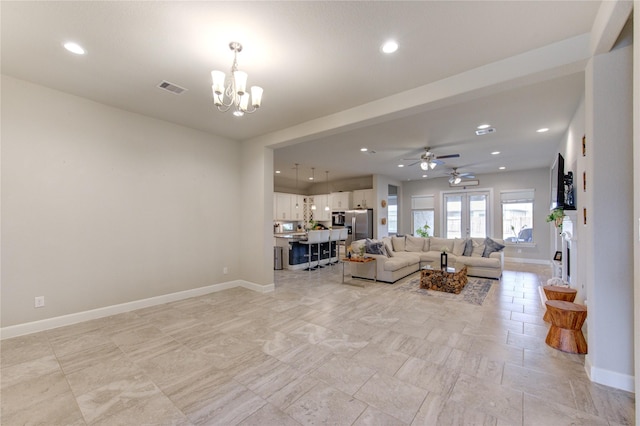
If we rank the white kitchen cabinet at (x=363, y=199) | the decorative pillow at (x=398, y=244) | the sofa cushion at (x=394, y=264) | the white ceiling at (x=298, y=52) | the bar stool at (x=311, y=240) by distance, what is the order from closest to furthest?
1. the white ceiling at (x=298, y=52)
2. the sofa cushion at (x=394, y=264)
3. the bar stool at (x=311, y=240)
4. the decorative pillow at (x=398, y=244)
5. the white kitchen cabinet at (x=363, y=199)

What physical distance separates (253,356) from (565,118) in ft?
18.6

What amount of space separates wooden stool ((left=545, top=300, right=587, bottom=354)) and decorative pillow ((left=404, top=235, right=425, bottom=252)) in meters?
4.58

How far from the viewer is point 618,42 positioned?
2178mm

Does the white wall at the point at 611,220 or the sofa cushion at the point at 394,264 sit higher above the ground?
the white wall at the point at 611,220

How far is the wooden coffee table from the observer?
5.04 m

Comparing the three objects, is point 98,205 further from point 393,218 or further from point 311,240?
point 393,218

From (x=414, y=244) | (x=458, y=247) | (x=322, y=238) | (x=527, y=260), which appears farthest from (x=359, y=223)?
(x=527, y=260)

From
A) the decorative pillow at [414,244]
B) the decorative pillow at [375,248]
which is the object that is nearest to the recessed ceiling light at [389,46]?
the decorative pillow at [375,248]

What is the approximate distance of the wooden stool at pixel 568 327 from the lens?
2.74 meters

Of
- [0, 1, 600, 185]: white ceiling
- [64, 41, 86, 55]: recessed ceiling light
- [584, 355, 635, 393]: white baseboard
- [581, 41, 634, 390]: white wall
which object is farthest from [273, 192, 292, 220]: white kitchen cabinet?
[584, 355, 635, 393]: white baseboard

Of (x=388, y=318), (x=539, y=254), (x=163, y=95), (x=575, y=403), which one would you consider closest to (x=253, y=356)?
(x=388, y=318)

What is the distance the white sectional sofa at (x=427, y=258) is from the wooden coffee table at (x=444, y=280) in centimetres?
63

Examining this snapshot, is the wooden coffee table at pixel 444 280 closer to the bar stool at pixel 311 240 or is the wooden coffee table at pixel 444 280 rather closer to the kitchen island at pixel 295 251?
the bar stool at pixel 311 240

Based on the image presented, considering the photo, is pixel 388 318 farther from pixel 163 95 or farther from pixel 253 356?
pixel 163 95
